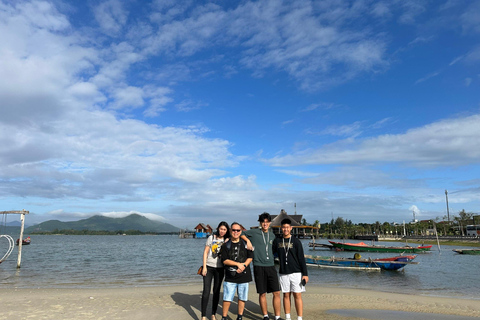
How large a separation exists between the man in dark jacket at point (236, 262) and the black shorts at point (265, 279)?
0.73ft

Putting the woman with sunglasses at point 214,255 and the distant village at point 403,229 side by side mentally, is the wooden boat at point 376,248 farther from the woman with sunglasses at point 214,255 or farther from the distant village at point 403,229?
the woman with sunglasses at point 214,255

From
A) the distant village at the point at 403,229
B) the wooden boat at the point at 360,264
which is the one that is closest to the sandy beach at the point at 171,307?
the wooden boat at the point at 360,264

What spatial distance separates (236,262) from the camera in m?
5.93

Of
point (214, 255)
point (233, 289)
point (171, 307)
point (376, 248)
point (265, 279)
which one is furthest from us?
point (376, 248)

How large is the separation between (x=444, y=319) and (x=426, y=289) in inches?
383

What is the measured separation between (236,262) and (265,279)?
764 millimetres

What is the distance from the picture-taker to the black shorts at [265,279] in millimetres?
6156

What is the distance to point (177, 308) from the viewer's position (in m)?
8.68

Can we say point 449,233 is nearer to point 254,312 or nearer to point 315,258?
point 315,258

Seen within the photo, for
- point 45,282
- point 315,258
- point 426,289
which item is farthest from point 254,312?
point 315,258

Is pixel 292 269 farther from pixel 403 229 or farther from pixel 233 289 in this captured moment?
pixel 403 229

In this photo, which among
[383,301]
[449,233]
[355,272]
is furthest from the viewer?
[449,233]

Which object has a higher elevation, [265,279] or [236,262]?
[236,262]

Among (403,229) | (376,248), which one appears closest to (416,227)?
(403,229)
